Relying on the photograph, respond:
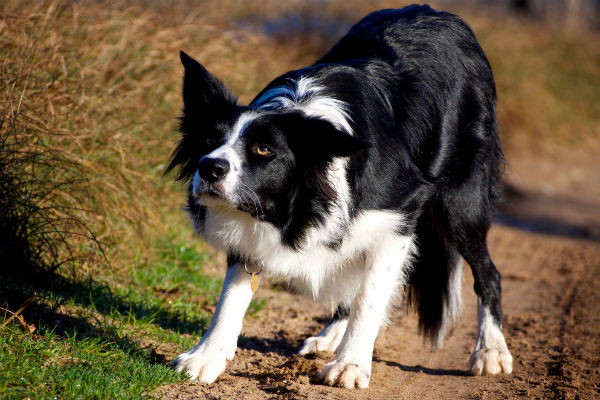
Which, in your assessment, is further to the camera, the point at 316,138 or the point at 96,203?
the point at 96,203

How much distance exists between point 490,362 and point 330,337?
1.02 m

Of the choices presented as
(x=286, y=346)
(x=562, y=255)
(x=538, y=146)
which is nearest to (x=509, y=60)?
(x=538, y=146)

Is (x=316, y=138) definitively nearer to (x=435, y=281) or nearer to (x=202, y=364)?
(x=202, y=364)

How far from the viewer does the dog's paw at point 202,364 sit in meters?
3.44

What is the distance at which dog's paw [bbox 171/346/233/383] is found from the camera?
3.44m

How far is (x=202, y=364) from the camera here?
11.4ft

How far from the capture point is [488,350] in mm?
4105

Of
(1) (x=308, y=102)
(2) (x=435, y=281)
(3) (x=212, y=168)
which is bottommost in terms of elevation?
(2) (x=435, y=281)

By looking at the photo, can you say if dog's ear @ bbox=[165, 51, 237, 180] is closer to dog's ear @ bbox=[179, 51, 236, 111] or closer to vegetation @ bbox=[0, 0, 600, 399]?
dog's ear @ bbox=[179, 51, 236, 111]

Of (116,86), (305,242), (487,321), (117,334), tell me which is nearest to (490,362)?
(487,321)

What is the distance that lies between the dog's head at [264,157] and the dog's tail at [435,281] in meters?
1.29

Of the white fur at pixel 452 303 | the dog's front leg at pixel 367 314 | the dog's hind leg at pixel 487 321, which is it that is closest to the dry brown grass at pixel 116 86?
the dog's front leg at pixel 367 314

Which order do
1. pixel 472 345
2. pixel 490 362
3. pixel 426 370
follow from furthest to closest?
pixel 472 345 → pixel 426 370 → pixel 490 362

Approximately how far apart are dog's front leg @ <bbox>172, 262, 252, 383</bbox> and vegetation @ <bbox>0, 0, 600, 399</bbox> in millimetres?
137
